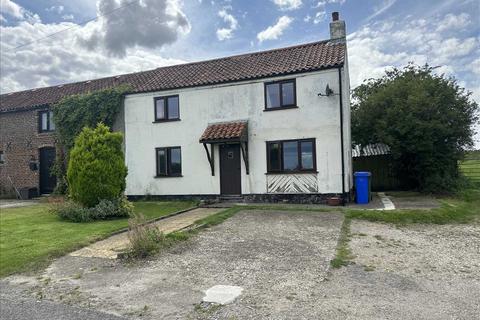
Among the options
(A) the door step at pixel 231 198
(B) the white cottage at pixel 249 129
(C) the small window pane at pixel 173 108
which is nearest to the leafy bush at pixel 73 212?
(B) the white cottage at pixel 249 129

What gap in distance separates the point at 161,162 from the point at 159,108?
2.54 meters

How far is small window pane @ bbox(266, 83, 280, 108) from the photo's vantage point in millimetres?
14070

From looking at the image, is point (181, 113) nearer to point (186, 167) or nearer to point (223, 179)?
point (186, 167)

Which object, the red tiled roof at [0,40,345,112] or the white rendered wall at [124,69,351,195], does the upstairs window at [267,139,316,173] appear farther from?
the red tiled roof at [0,40,345,112]

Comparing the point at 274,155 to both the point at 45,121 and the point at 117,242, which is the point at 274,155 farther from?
the point at 45,121

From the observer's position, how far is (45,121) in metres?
19.4

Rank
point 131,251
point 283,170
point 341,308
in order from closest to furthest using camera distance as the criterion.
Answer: point 341,308
point 131,251
point 283,170

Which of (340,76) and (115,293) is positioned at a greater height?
(340,76)

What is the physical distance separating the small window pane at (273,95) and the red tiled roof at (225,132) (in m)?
1.33

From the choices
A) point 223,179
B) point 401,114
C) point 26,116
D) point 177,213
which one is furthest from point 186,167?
point 26,116

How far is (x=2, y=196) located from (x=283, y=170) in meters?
16.8

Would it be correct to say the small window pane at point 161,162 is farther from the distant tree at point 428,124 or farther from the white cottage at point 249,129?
the distant tree at point 428,124

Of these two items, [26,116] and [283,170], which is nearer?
[283,170]

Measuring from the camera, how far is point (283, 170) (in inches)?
545
